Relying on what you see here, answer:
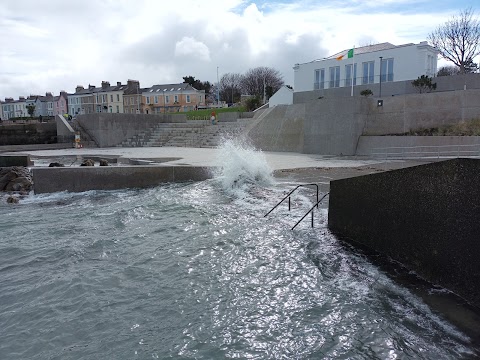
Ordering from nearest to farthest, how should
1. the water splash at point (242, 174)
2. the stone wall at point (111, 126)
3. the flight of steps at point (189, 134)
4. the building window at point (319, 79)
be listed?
the water splash at point (242, 174) < the flight of steps at point (189, 134) < the stone wall at point (111, 126) < the building window at point (319, 79)

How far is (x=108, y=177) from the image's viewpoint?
45.4ft

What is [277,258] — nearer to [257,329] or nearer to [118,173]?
[257,329]

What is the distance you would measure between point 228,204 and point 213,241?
300cm

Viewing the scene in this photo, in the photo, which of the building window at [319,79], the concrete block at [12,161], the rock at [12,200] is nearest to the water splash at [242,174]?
the rock at [12,200]

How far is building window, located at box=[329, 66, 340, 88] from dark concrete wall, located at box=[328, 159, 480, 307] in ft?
122

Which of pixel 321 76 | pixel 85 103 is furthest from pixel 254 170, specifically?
pixel 85 103

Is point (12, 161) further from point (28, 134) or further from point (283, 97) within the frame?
point (283, 97)

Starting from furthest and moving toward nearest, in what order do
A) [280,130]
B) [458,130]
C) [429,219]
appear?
[280,130] < [458,130] < [429,219]

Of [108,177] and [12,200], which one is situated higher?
[108,177]

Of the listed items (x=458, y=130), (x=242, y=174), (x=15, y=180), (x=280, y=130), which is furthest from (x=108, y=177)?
(x=458, y=130)

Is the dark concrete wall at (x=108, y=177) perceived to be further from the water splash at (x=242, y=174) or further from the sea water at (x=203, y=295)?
the sea water at (x=203, y=295)

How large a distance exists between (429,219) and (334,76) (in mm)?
39674

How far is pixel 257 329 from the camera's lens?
4535 millimetres

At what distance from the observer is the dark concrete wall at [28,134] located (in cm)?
3119
